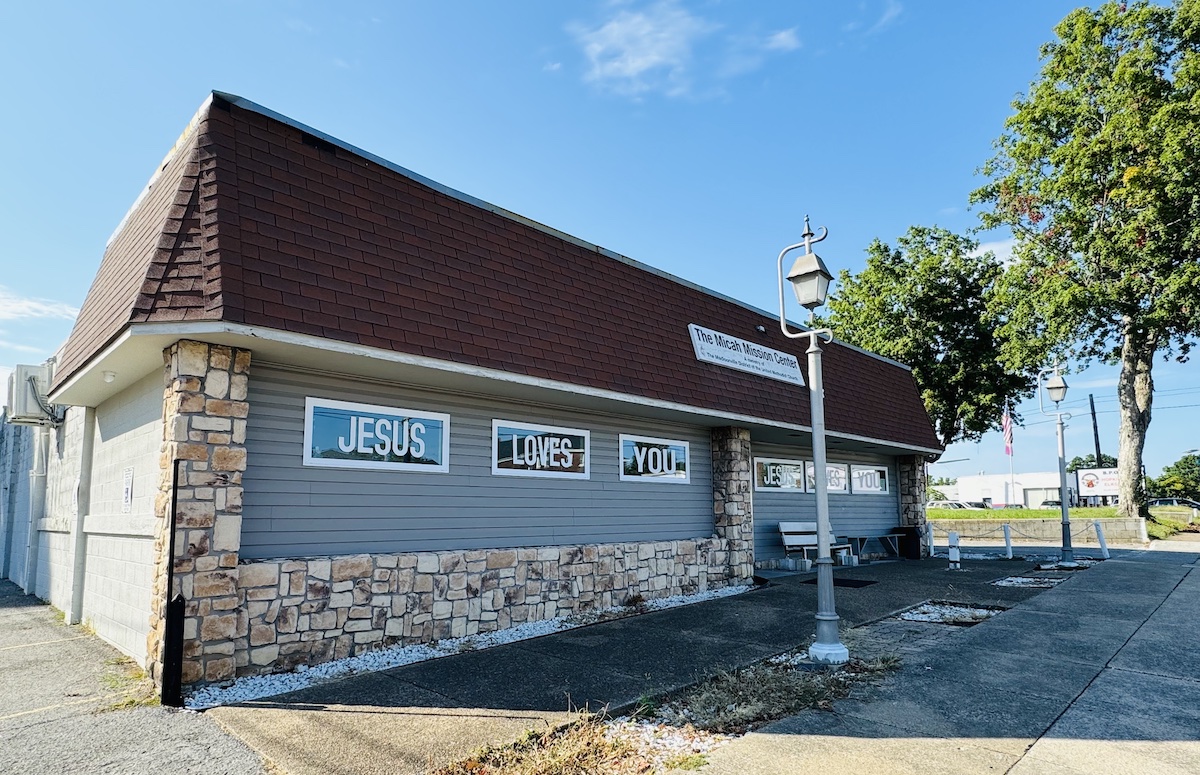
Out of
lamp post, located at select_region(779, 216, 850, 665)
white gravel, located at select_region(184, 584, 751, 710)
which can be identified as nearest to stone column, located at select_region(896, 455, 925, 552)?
white gravel, located at select_region(184, 584, 751, 710)

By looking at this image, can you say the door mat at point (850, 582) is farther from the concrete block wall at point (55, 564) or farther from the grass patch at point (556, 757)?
the concrete block wall at point (55, 564)

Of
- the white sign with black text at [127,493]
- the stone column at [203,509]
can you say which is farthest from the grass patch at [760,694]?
the white sign with black text at [127,493]

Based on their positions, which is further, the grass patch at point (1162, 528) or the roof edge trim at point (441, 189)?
the grass patch at point (1162, 528)

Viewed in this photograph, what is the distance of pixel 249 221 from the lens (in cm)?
587

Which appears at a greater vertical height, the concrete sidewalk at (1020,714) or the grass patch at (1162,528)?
the concrete sidewalk at (1020,714)

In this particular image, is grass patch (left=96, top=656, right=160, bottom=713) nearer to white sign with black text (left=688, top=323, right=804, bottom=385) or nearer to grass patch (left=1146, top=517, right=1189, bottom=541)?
white sign with black text (left=688, top=323, right=804, bottom=385)

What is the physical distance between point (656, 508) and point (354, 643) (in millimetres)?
5298

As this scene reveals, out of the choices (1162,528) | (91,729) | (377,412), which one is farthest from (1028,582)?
(1162,528)

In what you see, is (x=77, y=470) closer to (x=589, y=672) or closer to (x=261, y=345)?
(x=261, y=345)

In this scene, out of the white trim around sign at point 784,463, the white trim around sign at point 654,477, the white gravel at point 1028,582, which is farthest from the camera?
the white trim around sign at point 784,463

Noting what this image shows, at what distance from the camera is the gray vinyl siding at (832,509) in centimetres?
1357

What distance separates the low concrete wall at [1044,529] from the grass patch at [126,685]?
19959 millimetres

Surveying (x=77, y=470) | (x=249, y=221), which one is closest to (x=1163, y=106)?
(x=249, y=221)

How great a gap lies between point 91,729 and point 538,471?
517cm
